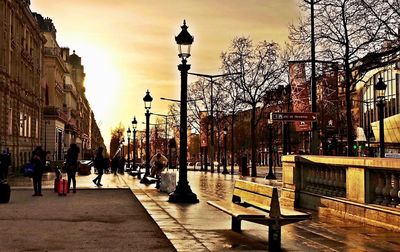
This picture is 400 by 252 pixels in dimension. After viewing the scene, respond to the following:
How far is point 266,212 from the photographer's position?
10.4m

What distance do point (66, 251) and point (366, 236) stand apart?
16.5 feet

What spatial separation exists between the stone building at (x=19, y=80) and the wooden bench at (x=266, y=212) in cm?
4234

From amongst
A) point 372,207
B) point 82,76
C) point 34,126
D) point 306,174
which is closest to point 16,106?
point 34,126

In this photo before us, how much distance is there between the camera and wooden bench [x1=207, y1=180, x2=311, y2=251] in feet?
29.2

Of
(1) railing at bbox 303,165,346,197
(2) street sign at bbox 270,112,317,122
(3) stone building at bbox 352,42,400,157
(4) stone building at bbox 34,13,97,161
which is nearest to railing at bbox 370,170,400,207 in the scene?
(1) railing at bbox 303,165,346,197

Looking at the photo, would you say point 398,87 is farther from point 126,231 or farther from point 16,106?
point 126,231

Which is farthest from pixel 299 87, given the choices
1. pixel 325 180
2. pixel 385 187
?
pixel 385 187

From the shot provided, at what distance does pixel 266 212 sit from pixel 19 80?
5586cm

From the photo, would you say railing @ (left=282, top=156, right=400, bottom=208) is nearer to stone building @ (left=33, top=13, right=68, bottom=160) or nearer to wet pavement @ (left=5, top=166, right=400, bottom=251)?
wet pavement @ (left=5, top=166, right=400, bottom=251)

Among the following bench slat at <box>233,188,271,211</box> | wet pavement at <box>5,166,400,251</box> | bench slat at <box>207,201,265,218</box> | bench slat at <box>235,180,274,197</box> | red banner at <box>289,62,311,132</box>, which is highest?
red banner at <box>289,62,311,132</box>

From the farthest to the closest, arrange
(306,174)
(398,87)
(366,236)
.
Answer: (398,87), (306,174), (366,236)

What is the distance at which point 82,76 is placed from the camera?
19338 centimetres

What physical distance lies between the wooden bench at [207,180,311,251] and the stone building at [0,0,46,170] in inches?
1667

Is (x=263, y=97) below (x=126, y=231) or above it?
above
